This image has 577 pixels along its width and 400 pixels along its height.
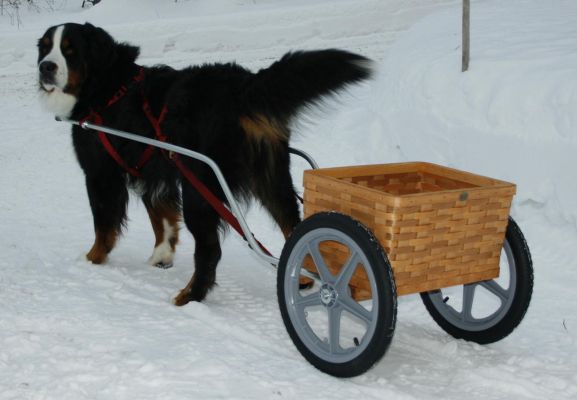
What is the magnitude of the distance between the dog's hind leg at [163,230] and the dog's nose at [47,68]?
0.92 meters

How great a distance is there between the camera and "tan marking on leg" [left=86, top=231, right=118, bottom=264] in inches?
165

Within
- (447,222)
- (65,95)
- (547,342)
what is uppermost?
(65,95)

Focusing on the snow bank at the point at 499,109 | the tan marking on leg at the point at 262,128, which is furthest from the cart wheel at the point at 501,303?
the snow bank at the point at 499,109

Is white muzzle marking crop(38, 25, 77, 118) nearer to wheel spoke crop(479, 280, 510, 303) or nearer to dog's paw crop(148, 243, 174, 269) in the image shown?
dog's paw crop(148, 243, 174, 269)

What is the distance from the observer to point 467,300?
3178mm

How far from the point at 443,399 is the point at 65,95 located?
2627mm

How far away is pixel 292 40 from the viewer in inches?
490

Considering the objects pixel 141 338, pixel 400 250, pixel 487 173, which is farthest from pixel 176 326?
pixel 487 173

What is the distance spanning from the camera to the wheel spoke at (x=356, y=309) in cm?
264

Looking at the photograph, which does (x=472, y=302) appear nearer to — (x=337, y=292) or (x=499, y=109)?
(x=337, y=292)

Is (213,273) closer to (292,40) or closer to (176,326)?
(176,326)

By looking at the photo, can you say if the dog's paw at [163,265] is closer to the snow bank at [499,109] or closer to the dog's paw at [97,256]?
the dog's paw at [97,256]

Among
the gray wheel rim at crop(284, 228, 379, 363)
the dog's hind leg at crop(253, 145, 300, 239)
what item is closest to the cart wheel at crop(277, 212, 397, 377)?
the gray wheel rim at crop(284, 228, 379, 363)

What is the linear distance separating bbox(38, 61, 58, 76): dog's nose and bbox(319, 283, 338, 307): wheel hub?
6.58 feet
